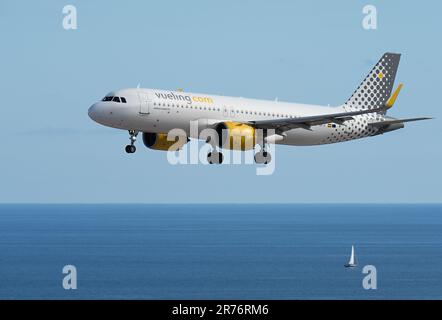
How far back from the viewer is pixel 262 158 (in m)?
72.0

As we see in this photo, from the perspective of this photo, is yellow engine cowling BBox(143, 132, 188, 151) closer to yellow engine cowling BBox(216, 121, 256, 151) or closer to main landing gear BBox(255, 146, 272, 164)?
yellow engine cowling BBox(216, 121, 256, 151)

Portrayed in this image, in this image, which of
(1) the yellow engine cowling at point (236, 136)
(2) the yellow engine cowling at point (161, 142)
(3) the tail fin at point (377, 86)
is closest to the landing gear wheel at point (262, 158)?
(1) the yellow engine cowling at point (236, 136)

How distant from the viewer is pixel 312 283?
19075 centimetres

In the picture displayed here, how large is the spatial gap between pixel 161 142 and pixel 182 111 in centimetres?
528

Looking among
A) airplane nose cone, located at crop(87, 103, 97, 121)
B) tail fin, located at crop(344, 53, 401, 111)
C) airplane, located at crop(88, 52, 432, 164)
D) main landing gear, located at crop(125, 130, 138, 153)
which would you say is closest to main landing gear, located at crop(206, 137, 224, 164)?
airplane, located at crop(88, 52, 432, 164)

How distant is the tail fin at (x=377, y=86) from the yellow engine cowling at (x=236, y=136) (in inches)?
817

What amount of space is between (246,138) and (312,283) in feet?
418

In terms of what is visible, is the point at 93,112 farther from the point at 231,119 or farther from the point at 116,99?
the point at 231,119

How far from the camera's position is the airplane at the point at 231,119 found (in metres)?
65.0

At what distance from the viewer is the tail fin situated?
285 ft

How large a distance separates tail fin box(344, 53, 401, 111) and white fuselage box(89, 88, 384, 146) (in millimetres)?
9746

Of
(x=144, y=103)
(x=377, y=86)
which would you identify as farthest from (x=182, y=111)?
(x=377, y=86)

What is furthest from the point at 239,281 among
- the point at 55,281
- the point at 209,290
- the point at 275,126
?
the point at 275,126
